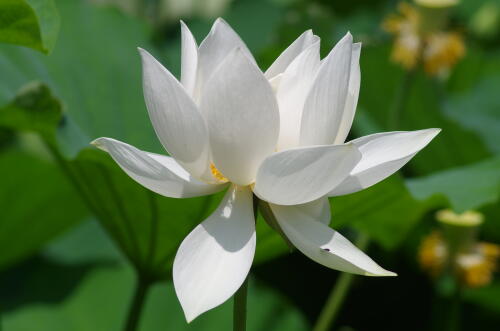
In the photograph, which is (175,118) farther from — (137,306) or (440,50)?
(440,50)

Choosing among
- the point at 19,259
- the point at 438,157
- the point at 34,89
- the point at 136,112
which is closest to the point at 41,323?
the point at 19,259

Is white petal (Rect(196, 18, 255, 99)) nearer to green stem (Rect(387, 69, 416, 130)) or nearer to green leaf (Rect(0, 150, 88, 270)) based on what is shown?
green stem (Rect(387, 69, 416, 130))

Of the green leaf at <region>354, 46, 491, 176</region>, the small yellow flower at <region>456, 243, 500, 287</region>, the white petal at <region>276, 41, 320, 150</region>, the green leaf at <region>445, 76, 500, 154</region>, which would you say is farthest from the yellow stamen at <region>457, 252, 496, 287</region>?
the white petal at <region>276, 41, 320, 150</region>

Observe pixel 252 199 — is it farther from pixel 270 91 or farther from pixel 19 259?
pixel 19 259

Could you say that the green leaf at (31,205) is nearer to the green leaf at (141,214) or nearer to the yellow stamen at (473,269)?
the green leaf at (141,214)

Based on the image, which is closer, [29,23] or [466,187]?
[29,23]

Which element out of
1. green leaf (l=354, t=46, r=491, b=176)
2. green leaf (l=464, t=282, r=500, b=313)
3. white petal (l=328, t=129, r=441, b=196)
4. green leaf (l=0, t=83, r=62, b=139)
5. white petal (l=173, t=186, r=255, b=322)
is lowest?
green leaf (l=464, t=282, r=500, b=313)

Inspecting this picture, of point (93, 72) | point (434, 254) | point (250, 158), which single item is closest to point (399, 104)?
point (434, 254)
